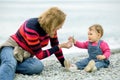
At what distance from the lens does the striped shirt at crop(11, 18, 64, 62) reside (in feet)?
19.2

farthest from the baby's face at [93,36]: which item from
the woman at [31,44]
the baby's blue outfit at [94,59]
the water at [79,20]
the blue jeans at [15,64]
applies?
the water at [79,20]

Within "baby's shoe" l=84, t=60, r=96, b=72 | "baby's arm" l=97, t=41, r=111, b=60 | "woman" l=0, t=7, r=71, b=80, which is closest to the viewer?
"woman" l=0, t=7, r=71, b=80

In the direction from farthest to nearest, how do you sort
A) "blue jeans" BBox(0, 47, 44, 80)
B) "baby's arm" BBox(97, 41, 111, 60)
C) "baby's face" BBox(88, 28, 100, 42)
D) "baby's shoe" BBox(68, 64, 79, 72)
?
"baby's face" BBox(88, 28, 100, 42) → "baby's arm" BBox(97, 41, 111, 60) → "baby's shoe" BBox(68, 64, 79, 72) → "blue jeans" BBox(0, 47, 44, 80)

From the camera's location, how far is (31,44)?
5852 millimetres

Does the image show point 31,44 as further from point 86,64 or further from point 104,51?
point 104,51

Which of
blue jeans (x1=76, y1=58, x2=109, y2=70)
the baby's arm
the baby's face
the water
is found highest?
the baby's face

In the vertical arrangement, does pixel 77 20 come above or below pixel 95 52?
below

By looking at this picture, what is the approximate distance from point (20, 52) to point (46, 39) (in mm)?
375

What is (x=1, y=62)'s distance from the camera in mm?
5996

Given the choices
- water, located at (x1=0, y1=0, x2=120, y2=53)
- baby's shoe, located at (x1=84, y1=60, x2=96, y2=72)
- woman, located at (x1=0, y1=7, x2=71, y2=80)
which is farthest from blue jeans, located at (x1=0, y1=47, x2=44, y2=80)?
water, located at (x1=0, y1=0, x2=120, y2=53)

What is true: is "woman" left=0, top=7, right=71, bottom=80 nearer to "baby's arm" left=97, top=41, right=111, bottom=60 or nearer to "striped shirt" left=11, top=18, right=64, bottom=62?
"striped shirt" left=11, top=18, right=64, bottom=62

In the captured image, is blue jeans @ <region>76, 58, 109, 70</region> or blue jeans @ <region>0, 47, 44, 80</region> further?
blue jeans @ <region>76, 58, 109, 70</region>

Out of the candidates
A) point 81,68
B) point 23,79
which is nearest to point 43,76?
point 23,79

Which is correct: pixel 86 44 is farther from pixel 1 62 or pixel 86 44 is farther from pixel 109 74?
pixel 1 62
